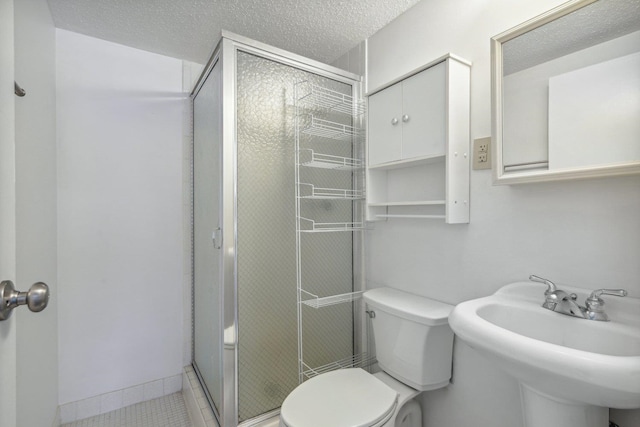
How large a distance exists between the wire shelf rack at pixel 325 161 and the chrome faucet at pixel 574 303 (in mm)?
1041

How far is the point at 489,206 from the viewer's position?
1.23m

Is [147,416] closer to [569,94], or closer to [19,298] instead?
[19,298]

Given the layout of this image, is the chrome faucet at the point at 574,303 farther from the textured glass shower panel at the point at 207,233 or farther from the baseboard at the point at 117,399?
the baseboard at the point at 117,399

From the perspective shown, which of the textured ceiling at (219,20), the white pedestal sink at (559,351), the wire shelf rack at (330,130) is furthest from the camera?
the wire shelf rack at (330,130)

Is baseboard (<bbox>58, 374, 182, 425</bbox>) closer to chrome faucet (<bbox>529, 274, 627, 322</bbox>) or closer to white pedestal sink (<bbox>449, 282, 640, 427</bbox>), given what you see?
white pedestal sink (<bbox>449, 282, 640, 427</bbox>)

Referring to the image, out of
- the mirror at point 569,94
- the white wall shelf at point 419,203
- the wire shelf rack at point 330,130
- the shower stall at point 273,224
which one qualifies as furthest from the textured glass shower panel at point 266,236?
the mirror at point 569,94

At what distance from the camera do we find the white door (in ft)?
1.82

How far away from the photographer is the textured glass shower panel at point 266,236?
4.73 ft

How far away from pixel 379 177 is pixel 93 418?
7.31 ft

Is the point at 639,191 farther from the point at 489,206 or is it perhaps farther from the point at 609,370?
the point at 609,370

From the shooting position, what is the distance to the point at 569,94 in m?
0.98

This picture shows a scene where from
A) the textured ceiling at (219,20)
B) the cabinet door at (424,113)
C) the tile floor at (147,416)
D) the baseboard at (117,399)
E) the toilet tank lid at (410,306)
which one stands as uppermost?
the textured ceiling at (219,20)

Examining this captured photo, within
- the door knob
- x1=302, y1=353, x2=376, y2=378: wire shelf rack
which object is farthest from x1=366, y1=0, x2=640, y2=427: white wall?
the door knob

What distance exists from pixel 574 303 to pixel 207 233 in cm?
166
